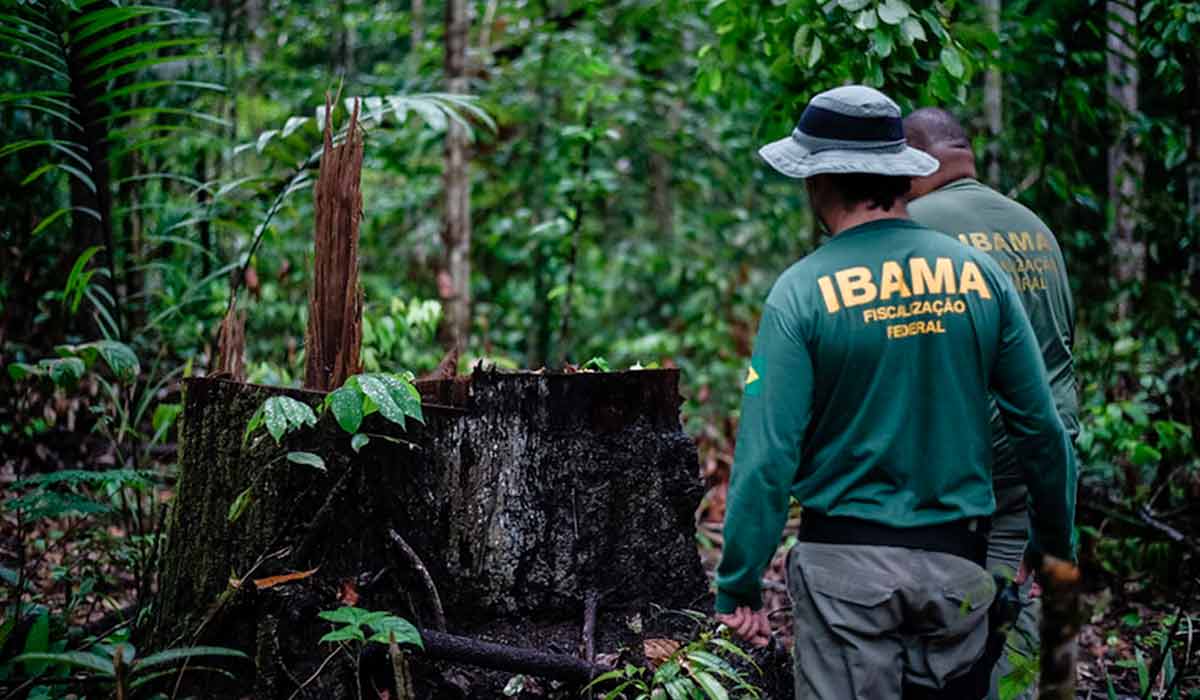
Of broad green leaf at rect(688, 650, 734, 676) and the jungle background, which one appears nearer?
broad green leaf at rect(688, 650, 734, 676)

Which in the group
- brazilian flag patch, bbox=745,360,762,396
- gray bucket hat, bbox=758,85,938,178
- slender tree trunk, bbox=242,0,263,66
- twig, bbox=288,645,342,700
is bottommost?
twig, bbox=288,645,342,700

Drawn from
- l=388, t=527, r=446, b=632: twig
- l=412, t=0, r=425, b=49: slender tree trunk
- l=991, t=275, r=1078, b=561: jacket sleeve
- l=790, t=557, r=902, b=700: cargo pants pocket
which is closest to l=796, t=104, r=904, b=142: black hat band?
l=991, t=275, r=1078, b=561: jacket sleeve

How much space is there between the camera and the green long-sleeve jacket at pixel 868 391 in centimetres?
230

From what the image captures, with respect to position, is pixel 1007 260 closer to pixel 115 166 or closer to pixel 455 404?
pixel 455 404

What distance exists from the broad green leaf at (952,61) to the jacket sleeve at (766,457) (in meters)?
2.41

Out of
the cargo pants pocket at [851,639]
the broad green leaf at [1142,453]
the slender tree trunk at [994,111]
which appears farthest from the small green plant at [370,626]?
→ the slender tree trunk at [994,111]

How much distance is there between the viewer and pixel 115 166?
655cm

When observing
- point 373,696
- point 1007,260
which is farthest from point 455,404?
point 1007,260

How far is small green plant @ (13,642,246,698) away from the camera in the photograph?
2363mm

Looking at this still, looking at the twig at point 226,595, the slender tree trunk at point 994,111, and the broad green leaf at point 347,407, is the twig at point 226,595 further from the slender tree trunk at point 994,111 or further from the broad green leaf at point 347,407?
the slender tree trunk at point 994,111

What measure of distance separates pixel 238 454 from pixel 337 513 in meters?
0.41

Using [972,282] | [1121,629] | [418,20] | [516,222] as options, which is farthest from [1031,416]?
[418,20]

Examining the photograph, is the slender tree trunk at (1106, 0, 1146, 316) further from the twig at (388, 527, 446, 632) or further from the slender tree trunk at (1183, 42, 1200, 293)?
the twig at (388, 527, 446, 632)

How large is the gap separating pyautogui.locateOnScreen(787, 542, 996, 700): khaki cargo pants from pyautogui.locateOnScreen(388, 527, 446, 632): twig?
1191mm
